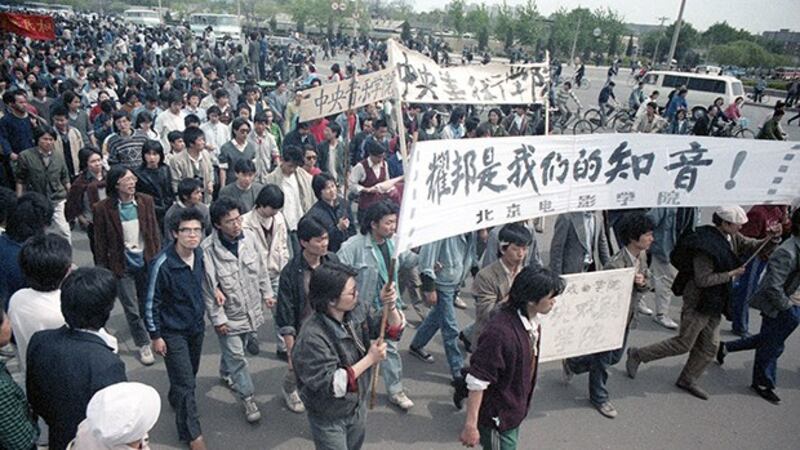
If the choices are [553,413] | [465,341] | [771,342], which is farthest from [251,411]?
[771,342]

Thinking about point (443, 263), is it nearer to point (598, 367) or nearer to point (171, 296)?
point (598, 367)

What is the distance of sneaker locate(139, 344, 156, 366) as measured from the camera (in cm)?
466

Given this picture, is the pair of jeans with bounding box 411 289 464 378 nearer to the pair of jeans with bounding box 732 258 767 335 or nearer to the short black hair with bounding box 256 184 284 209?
the short black hair with bounding box 256 184 284 209

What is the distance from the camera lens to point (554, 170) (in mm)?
3193

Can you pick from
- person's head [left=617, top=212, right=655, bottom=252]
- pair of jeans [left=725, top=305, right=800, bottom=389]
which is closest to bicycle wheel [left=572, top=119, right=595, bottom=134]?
pair of jeans [left=725, top=305, right=800, bottom=389]

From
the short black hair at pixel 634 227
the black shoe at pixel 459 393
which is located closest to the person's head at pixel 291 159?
the black shoe at pixel 459 393

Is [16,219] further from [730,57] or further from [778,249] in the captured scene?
[730,57]

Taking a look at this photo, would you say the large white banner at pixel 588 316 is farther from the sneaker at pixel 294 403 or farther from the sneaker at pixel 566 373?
the sneaker at pixel 294 403

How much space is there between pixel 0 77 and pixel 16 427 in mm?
11037

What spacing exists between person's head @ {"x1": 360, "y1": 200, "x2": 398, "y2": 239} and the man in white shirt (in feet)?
6.20

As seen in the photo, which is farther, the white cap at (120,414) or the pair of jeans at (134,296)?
the pair of jeans at (134,296)

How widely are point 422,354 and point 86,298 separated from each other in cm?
323

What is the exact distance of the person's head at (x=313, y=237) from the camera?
3.51 metres

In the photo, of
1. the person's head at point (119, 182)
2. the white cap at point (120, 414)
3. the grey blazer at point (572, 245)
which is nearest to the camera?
the white cap at point (120, 414)
